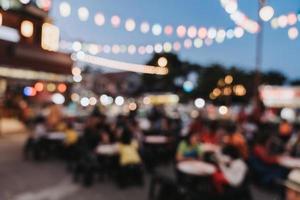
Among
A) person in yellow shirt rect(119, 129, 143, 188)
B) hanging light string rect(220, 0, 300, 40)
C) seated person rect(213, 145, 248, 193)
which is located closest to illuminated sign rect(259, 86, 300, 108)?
hanging light string rect(220, 0, 300, 40)

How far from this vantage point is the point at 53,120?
14789 millimetres

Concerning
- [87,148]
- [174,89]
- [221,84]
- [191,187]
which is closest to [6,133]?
[87,148]

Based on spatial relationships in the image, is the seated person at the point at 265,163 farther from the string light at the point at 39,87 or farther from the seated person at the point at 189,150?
the string light at the point at 39,87

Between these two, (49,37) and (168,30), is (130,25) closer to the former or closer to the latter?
(168,30)

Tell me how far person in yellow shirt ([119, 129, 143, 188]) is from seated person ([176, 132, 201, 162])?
1.14m

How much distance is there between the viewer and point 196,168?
8.52m

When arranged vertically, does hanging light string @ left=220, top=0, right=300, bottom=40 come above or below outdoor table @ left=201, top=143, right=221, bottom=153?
above

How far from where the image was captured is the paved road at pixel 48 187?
9.02 meters

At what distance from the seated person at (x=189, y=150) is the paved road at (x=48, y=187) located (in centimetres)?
50

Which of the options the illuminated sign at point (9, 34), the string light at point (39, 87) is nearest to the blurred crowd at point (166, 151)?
the illuminated sign at point (9, 34)

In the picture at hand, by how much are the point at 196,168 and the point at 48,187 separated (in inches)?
140

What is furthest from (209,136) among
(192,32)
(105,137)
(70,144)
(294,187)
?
(294,187)

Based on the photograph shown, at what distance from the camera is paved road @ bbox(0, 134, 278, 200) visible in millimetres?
9023

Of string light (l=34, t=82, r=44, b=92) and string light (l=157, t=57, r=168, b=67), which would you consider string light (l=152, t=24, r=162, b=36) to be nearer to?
string light (l=34, t=82, r=44, b=92)
